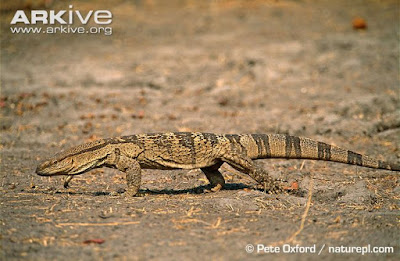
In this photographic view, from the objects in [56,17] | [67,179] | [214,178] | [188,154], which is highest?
[56,17]

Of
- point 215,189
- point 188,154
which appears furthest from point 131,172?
point 215,189

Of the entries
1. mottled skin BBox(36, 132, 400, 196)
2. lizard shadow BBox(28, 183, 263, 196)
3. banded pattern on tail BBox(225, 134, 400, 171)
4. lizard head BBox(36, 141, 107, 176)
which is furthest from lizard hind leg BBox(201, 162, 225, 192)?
lizard head BBox(36, 141, 107, 176)

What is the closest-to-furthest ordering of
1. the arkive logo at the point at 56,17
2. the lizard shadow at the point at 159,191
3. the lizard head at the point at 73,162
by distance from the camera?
the lizard head at the point at 73,162 < the lizard shadow at the point at 159,191 < the arkive logo at the point at 56,17

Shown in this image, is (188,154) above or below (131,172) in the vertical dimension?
above

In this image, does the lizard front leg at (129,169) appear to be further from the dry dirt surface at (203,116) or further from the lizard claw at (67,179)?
the lizard claw at (67,179)

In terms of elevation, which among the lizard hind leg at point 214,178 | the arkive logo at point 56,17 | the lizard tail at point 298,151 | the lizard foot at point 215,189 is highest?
the arkive logo at point 56,17

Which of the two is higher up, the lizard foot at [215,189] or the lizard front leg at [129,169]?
the lizard front leg at [129,169]

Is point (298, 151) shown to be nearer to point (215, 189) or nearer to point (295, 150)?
point (295, 150)

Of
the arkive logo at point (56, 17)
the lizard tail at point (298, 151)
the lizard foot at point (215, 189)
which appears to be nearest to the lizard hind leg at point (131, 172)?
the lizard foot at point (215, 189)
